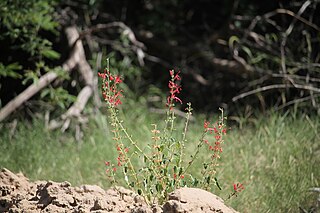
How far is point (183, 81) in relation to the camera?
634 centimetres

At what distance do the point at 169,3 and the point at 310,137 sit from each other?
280cm

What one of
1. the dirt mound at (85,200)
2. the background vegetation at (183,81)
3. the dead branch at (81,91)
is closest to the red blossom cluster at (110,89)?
the dirt mound at (85,200)

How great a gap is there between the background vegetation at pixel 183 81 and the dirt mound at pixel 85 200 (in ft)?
2.29

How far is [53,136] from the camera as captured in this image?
478 cm

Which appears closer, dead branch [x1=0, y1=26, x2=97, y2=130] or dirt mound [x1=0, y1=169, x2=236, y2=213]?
dirt mound [x1=0, y1=169, x2=236, y2=213]

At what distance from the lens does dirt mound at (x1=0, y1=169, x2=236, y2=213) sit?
2496 mm

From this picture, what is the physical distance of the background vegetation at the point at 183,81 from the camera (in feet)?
12.5

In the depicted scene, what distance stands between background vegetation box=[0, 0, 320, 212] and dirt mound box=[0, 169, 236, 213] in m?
0.70

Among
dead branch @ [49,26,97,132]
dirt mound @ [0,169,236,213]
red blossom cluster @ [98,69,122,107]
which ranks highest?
red blossom cluster @ [98,69,122,107]

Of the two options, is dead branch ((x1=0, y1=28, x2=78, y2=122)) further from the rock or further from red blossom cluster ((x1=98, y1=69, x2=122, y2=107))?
the rock

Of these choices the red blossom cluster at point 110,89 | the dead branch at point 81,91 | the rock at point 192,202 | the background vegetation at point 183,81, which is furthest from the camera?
the dead branch at point 81,91

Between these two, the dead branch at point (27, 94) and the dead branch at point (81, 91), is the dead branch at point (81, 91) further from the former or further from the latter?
the dead branch at point (27, 94)

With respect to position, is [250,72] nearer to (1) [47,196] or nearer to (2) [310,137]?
(2) [310,137]

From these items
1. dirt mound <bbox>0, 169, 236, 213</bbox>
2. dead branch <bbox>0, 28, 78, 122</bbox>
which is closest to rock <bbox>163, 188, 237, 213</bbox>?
dirt mound <bbox>0, 169, 236, 213</bbox>
